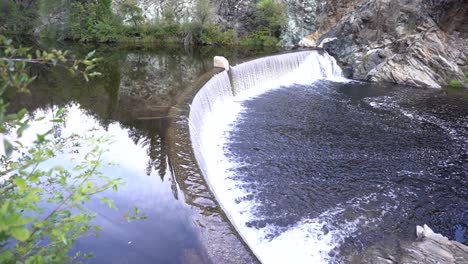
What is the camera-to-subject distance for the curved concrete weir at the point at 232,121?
5008 millimetres

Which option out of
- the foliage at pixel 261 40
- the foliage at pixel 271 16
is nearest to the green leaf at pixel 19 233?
the foliage at pixel 261 40

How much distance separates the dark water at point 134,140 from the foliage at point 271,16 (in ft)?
36.0

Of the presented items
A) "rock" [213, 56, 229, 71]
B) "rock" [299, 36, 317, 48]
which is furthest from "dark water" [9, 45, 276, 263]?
"rock" [299, 36, 317, 48]

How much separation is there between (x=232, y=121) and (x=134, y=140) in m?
3.63

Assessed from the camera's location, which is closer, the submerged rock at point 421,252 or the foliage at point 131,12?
the submerged rock at point 421,252

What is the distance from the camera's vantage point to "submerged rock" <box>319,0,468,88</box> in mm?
17031

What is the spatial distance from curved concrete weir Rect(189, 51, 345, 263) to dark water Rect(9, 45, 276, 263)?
814 mm

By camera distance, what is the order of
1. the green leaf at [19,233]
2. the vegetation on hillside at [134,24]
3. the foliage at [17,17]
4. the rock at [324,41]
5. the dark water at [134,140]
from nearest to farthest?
the green leaf at [19,233], the dark water at [134,140], the rock at [324,41], the vegetation on hillside at [134,24], the foliage at [17,17]

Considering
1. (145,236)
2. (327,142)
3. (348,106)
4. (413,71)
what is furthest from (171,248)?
(413,71)

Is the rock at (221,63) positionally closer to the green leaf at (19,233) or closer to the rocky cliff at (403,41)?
the rocky cliff at (403,41)

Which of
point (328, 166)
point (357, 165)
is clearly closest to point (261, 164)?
point (328, 166)

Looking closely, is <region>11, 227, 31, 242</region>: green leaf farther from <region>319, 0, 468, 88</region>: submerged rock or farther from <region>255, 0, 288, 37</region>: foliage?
<region>255, 0, 288, 37</region>: foliage

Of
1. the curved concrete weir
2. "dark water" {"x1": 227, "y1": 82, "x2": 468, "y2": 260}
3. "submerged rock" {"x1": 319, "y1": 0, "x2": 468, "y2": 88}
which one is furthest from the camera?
"submerged rock" {"x1": 319, "y1": 0, "x2": 468, "y2": 88}

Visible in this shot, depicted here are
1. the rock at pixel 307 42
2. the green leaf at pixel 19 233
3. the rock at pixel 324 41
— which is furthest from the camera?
the rock at pixel 307 42
